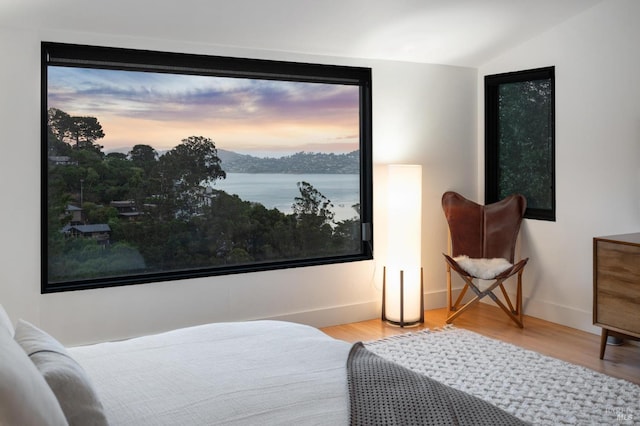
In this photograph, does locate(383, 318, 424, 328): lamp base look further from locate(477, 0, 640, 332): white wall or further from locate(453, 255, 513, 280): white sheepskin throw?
locate(477, 0, 640, 332): white wall

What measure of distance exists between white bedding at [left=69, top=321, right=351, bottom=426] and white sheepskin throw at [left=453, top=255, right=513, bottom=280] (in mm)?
2722

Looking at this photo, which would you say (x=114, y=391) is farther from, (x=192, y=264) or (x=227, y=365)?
(x=192, y=264)

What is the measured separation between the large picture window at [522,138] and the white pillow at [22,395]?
4.66 metres

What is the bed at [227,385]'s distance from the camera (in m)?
1.65

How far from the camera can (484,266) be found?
5.18 m

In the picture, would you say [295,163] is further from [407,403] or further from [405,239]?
[407,403]

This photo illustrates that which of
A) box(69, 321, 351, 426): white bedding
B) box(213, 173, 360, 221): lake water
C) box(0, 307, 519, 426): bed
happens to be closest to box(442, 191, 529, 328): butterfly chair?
box(213, 173, 360, 221): lake water

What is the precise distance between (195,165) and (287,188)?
0.81 meters

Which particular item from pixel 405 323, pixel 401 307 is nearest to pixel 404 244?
pixel 401 307

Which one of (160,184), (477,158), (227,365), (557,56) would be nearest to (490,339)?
(477,158)

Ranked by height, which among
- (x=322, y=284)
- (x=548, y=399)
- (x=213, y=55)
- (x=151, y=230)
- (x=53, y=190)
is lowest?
(x=548, y=399)

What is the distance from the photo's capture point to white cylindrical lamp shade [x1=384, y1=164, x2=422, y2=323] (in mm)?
5094

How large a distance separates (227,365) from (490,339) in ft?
9.67

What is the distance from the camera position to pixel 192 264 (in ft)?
15.4
